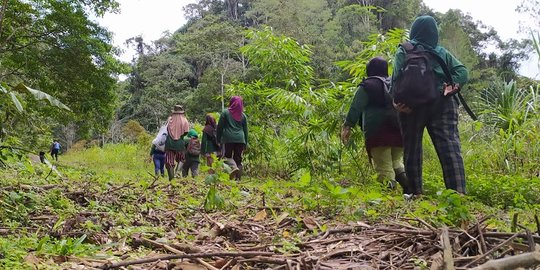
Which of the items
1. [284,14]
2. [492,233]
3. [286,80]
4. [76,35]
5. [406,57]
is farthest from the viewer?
[284,14]

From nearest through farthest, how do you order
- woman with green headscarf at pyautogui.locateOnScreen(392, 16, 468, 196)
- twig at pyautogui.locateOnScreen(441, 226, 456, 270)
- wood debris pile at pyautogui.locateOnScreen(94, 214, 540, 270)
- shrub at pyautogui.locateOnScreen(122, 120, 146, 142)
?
twig at pyautogui.locateOnScreen(441, 226, 456, 270) < wood debris pile at pyautogui.locateOnScreen(94, 214, 540, 270) < woman with green headscarf at pyautogui.locateOnScreen(392, 16, 468, 196) < shrub at pyautogui.locateOnScreen(122, 120, 146, 142)

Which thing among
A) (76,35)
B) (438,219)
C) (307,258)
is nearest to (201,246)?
(307,258)

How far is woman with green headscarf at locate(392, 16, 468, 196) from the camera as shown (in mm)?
3777

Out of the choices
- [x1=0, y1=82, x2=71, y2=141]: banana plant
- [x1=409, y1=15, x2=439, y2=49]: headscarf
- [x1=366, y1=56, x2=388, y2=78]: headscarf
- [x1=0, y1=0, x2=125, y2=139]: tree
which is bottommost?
[x1=0, y1=82, x2=71, y2=141]: banana plant

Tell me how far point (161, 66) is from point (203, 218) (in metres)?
40.5

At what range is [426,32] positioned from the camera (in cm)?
389

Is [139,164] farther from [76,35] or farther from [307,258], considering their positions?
[307,258]

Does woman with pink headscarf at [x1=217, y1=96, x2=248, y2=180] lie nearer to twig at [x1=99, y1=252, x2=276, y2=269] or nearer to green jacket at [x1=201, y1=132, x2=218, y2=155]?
green jacket at [x1=201, y1=132, x2=218, y2=155]

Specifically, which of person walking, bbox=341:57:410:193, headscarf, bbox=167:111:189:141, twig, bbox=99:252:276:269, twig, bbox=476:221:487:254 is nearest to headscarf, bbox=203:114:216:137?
headscarf, bbox=167:111:189:141

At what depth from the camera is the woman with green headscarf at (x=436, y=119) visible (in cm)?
378

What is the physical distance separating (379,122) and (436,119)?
0.65 m

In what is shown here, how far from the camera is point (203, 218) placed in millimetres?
2857

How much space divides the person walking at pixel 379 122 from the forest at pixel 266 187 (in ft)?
1.04

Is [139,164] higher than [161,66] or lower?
lower
